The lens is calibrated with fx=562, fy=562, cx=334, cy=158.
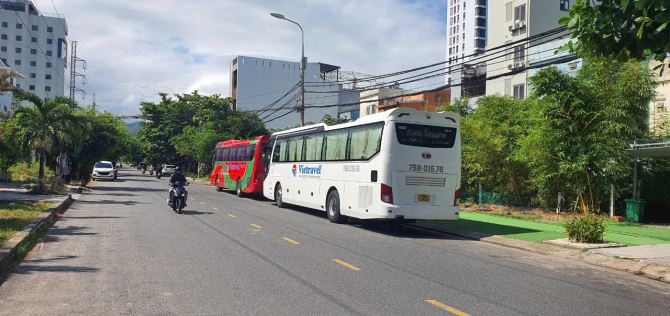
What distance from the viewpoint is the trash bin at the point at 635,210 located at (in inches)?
758

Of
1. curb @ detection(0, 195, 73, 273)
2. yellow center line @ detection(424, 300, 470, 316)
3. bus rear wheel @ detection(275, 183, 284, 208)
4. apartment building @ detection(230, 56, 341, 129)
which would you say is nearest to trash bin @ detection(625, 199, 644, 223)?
bus rear wheel @ detection(275, 183, 284, 208)

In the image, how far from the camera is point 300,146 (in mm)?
21656

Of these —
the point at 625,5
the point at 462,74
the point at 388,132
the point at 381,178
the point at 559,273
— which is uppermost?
the point at 462,74

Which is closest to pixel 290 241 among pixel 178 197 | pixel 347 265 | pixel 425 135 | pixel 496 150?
pixel 347 265

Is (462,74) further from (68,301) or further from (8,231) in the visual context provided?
(68,301)

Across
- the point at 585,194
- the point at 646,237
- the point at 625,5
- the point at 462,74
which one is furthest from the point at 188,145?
the point at 625,5

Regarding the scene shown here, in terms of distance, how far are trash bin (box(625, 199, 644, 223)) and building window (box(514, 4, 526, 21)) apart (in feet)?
102

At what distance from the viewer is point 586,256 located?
11766 mm

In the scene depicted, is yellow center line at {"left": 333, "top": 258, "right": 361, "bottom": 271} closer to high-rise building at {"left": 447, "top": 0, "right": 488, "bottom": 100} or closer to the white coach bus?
the white coach bus

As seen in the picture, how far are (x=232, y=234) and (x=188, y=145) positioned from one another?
181 ft

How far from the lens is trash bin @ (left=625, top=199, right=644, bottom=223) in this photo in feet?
63.2

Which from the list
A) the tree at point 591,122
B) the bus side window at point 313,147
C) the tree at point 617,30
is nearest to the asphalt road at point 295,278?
the tree at point 617,30

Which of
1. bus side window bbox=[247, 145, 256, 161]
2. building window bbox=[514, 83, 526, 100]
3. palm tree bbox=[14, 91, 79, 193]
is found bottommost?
bus side window bbox=[247, 145, 256, 161]

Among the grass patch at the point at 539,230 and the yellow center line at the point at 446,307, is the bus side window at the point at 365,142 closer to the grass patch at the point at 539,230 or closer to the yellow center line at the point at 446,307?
the grass patch at the point at 539,230
